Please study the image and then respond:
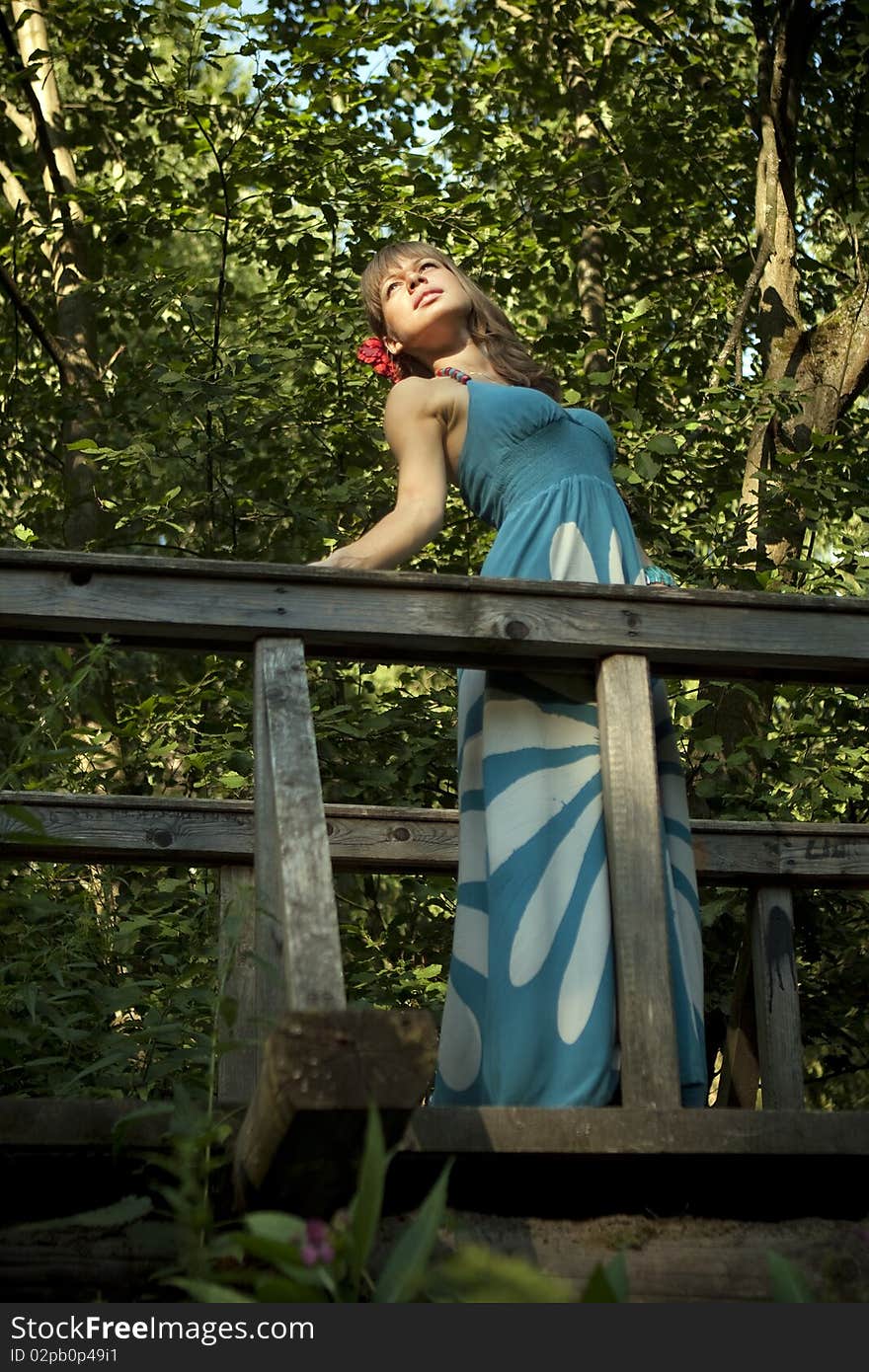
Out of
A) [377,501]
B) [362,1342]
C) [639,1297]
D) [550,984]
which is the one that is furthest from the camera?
[377,501]

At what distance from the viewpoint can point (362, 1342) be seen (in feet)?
5.62

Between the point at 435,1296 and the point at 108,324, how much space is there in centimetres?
830

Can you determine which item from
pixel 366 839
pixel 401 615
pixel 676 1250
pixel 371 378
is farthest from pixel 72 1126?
pixel 371 378

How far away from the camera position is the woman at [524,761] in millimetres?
2891

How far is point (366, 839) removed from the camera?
4.78m

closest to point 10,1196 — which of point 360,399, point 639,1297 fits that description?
point 639,1297

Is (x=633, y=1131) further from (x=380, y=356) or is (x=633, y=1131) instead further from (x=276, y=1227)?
(x=380, y=356)

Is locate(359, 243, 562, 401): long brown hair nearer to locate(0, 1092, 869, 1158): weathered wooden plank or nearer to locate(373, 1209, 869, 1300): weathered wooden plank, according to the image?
locate(0, 1092, 869, 1158): weathered wooden plank

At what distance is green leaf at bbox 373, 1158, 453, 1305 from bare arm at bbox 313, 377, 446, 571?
1.53 meters

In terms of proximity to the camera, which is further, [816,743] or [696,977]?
[816,743]

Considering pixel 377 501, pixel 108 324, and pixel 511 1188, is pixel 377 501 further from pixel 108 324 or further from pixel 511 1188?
pixel 511 1188

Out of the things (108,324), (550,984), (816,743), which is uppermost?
(108,324)

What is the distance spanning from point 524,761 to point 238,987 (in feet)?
4.81

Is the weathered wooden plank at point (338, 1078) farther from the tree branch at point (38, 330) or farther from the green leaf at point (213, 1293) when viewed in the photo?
the tree branch at point (38, 330)
